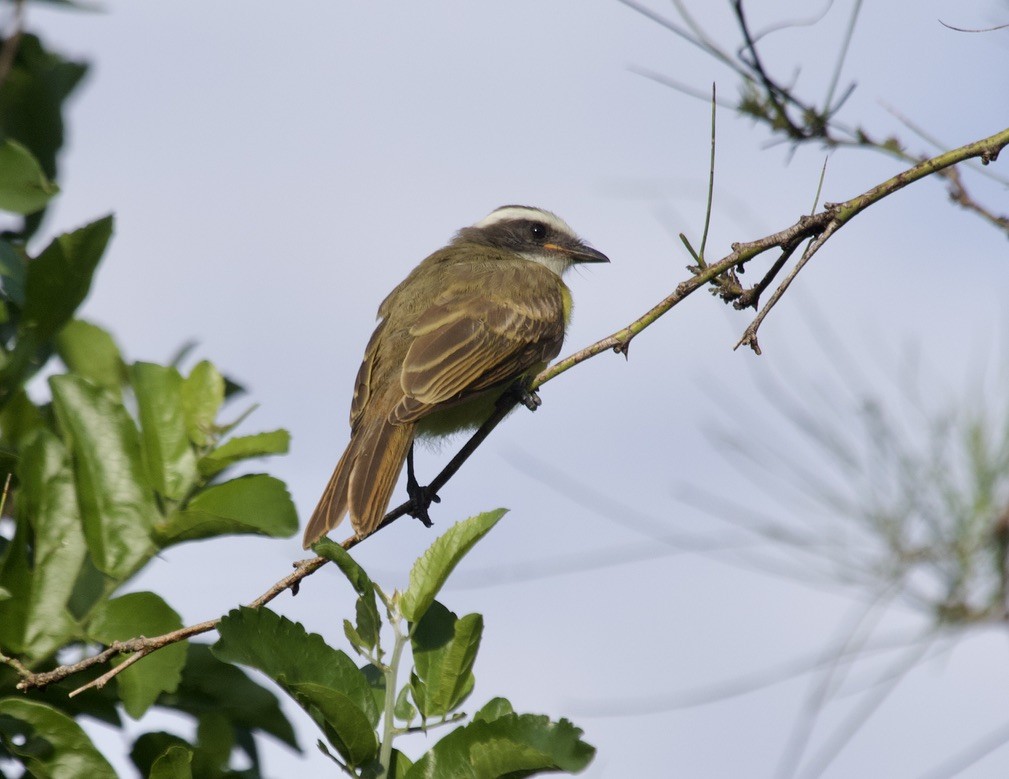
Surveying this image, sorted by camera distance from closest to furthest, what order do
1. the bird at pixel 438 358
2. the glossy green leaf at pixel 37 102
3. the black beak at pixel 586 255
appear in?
1. the glossy green leaf at pixel 37 102
2. the bird at pixel 438 358
3. the black beak at pixel 586 255

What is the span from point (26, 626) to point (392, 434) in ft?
6.70

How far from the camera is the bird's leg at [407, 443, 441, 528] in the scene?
461cm

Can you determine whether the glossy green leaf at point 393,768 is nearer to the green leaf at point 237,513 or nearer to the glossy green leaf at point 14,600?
the green leaf at point 237,513

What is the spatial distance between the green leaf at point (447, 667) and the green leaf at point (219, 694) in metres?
0.75

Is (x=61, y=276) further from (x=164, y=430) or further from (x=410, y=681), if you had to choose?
(x=410, y=681)

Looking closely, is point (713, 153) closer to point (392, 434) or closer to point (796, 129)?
point (796, 129)

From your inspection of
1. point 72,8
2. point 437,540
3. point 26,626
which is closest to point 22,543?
point 26,626

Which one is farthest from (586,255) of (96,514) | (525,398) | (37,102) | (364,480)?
(96,514)

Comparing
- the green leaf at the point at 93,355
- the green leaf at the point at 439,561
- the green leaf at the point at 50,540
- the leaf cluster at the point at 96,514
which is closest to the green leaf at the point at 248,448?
the leaf cluster at the point at 96,514

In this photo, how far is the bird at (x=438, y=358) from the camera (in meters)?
4.29

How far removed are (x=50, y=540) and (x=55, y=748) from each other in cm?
48

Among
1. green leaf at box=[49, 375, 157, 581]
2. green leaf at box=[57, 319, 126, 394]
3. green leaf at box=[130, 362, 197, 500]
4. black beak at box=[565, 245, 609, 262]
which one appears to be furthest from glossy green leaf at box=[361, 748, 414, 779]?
black beak at box=[565, 245, 609, 262]

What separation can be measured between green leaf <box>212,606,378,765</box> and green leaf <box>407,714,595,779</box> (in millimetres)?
131

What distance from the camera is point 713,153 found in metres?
2.72
